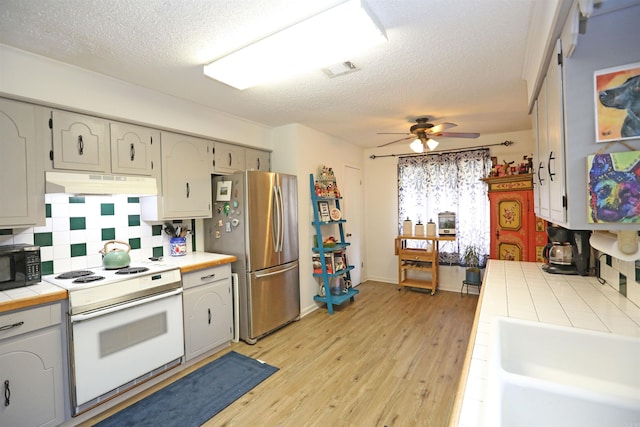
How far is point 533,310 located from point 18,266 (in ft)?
9.83

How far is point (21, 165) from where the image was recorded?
187cm

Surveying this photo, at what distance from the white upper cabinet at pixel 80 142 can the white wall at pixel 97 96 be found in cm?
8

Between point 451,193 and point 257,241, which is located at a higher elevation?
point 451,193

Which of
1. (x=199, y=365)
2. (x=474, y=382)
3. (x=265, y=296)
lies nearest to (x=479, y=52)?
(x=474, y=382)

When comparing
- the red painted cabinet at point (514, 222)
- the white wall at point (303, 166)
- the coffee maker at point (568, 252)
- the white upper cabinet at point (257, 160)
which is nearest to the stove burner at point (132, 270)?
the white upper cabinet at point (257, 160)

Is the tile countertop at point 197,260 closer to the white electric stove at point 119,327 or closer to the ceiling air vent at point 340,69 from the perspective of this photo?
the white electric stove at point 119,327

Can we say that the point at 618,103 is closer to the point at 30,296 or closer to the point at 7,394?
the point at 30,296

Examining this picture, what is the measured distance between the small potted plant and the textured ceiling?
6.62 feet

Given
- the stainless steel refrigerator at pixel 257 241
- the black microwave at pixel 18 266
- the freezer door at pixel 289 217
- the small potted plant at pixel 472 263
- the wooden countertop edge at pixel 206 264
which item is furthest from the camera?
the small potted plant at pixel 472 263

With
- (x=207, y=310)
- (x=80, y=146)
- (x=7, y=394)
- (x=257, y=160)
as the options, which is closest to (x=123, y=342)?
(x=7, y=394)

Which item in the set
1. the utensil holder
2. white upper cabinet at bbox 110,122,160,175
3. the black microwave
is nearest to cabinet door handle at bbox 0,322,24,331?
the black microwave

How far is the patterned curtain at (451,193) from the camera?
423 centimetres

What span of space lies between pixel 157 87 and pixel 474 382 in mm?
2878

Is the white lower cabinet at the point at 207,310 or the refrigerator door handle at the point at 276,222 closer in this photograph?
the white lower cabinet at the point at 207,310
